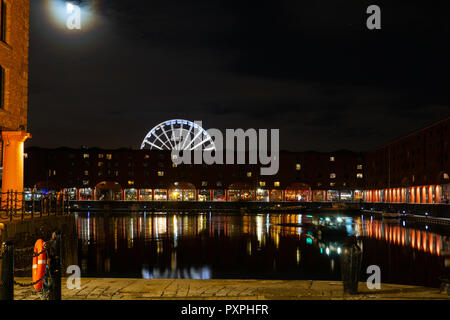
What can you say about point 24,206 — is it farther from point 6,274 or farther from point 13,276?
point 6,274

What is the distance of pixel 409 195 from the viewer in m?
78.8

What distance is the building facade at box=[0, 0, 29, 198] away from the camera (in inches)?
932

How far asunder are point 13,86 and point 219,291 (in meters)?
18.3

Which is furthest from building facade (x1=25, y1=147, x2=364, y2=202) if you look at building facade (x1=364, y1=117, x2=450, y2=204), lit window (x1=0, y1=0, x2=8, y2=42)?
lit window (x1=0, y1=0, x2=8, y2=42)

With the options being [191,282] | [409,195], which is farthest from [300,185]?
[191,282]

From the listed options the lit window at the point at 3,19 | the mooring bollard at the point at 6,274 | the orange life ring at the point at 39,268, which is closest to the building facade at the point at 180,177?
the lit window at the point at 3,19

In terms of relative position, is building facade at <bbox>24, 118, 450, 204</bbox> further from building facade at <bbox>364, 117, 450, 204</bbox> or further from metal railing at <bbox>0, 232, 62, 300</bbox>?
metal railing at <bbox>0, 232, 62, 300</bbox>

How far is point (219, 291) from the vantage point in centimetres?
1173

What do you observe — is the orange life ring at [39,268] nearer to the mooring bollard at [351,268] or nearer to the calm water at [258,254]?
the mooring bollard at [351,268]

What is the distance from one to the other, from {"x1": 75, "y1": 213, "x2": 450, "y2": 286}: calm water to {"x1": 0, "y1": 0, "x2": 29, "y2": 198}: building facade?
267 inches

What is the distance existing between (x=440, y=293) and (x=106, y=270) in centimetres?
1717

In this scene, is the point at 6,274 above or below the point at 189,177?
below

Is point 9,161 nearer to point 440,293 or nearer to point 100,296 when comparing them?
point 100,296

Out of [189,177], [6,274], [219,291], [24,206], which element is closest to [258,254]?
[24,206]
